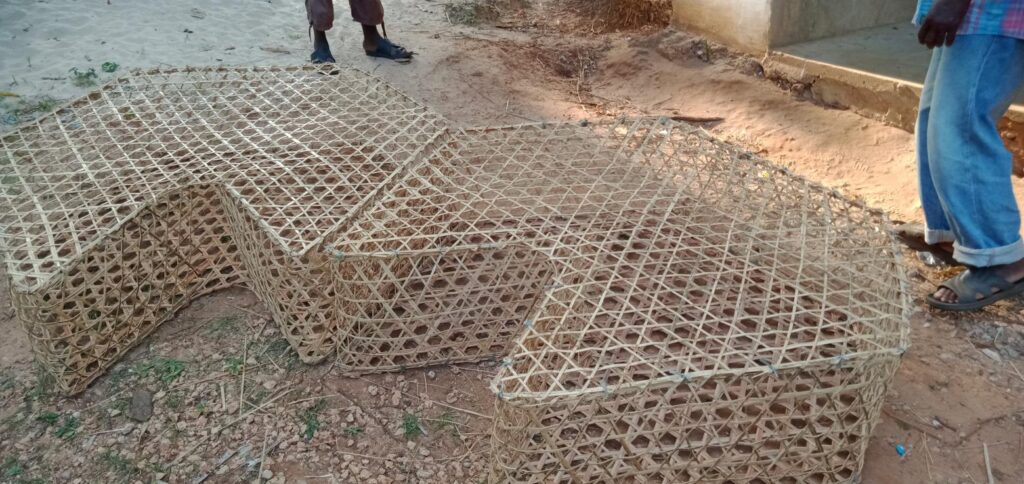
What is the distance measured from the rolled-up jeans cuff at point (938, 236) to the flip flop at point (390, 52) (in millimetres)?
3078

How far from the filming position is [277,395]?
2010mm

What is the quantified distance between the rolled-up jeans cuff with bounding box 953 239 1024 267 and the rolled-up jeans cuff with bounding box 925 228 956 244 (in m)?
0.20

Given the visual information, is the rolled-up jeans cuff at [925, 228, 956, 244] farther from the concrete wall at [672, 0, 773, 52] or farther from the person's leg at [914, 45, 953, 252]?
the concrete wall at [672, 0, 773, 52]

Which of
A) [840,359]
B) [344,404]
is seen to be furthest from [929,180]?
[344,404]

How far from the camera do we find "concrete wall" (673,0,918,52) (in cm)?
388

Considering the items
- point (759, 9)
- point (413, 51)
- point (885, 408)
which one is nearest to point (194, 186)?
point (885, 408)

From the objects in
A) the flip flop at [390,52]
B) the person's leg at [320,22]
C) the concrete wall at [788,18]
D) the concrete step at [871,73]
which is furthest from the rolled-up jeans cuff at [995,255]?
the person's leg at [320,22]

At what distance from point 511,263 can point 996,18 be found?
1555mm

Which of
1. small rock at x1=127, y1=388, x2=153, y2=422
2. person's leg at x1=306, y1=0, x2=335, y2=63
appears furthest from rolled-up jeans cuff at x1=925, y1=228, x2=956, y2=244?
person's leg at x1=306, y1=0, x2=335, y2=63

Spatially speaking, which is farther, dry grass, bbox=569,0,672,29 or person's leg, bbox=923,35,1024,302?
dry grass, bbox=569,0,672,29

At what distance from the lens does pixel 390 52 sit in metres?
4.30

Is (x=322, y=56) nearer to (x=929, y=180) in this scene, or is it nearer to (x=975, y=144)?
(x=929, y=180)

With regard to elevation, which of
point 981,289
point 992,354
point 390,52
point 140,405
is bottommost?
point 140,405

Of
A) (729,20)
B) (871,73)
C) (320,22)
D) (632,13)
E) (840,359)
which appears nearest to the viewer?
(840,359)
